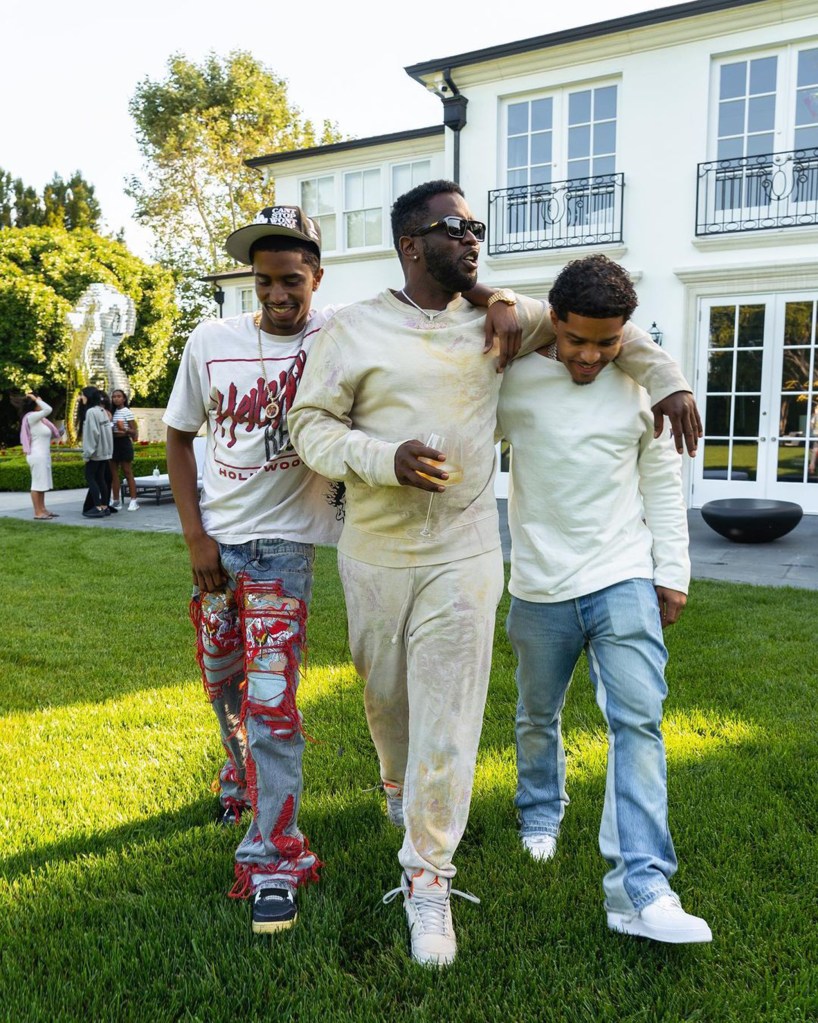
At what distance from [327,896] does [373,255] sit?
14786 millimetres

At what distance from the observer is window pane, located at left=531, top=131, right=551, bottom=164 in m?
13.5

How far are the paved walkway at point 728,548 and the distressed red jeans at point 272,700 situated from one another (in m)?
5.58

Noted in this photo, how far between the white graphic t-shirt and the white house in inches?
424

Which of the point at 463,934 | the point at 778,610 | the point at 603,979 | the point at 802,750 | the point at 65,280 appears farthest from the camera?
the point at 65,280

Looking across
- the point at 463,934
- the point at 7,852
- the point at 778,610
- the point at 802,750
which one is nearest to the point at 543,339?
the point at 463,934

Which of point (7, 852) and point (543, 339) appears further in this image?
point (7, 852)

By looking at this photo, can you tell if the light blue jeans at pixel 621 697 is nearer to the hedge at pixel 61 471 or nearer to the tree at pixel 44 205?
the hedge at pixel 61 471

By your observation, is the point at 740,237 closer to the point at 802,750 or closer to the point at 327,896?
the point at 802,750

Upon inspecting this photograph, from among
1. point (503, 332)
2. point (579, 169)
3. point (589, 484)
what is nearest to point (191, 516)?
point (503, 332)

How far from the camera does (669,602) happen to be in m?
2.64

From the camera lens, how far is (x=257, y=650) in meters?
2.64

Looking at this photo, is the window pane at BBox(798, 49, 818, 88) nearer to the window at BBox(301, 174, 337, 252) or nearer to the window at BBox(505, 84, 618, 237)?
the window at BBox(505, 84, 618, 237)

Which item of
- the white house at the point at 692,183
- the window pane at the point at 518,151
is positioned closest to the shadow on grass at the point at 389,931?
the white house at the point at 692,183

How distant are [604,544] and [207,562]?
1.23 metres
